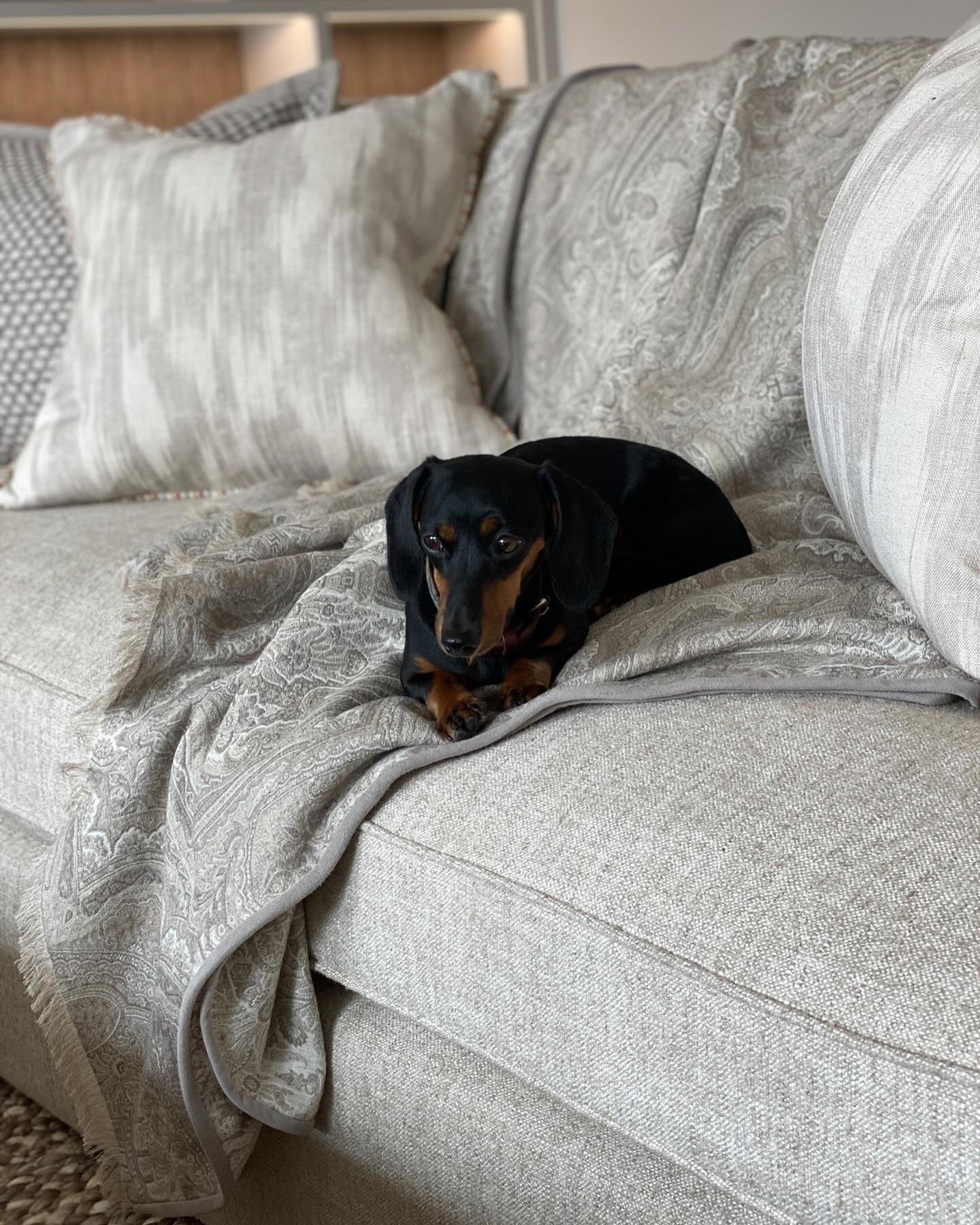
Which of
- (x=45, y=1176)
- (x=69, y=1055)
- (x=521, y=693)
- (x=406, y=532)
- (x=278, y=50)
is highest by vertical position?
(x=278, y=50)

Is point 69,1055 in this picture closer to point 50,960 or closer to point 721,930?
point 50,960

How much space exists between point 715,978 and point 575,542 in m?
0.45

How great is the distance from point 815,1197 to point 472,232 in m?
1.61

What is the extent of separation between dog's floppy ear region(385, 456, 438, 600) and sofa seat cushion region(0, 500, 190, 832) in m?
0.31

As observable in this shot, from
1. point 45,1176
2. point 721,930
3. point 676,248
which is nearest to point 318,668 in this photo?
point 721,930

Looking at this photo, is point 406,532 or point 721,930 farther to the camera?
point 406,532

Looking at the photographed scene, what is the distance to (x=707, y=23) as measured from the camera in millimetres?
3562

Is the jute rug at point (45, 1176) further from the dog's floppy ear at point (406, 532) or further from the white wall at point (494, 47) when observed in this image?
the white wall at point (494, 47)

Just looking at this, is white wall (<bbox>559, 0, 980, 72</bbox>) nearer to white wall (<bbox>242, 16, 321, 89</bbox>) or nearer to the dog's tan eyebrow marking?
white wall (<bbox>242, 16, 321, 89</bbox>)

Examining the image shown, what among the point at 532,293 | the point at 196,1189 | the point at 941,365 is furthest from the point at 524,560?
the point at 532,293

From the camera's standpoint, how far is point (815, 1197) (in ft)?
2.66

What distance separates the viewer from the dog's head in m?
1.15

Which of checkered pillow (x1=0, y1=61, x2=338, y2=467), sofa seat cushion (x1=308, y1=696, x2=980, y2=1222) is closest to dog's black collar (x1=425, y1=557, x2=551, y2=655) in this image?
sofa seat cushion (x1=308, y1=696, x2=980, y2=1222)

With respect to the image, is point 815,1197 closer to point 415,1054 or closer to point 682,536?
point 415,1054
